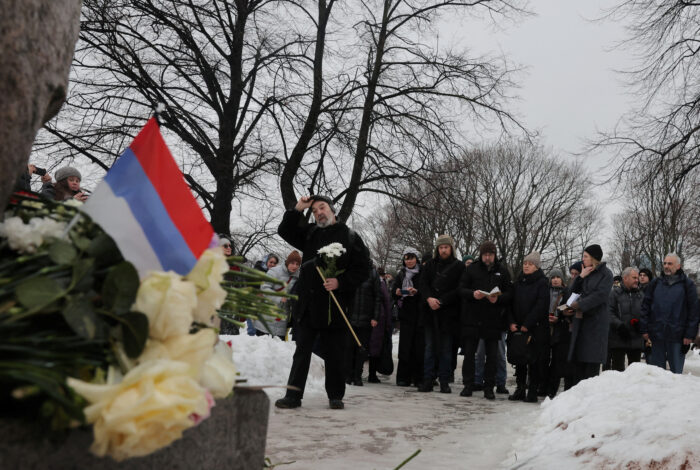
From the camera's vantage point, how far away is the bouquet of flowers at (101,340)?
4.17 feet

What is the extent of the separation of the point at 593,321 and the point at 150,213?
7.79 metres

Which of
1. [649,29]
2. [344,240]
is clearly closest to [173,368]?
[344,240]

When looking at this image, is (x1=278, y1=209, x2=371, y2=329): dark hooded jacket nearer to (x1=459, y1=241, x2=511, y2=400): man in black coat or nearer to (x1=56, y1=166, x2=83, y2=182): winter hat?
(x1=56, y1=166, x2=83, y2=182): winter hat

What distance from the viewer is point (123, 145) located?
12.6 meters

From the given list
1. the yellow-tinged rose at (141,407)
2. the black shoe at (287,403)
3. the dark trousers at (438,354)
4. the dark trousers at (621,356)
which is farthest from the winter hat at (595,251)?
the yellow-tinged rose at (141,407)

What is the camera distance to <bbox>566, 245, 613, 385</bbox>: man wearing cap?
8.48 m

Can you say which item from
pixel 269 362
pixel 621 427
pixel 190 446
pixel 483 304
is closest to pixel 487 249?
pixel 483 304

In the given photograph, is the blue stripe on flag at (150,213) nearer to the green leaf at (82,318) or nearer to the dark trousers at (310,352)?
the green leaf at (82,318)

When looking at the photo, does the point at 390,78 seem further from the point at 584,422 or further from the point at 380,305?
the point at 584,422

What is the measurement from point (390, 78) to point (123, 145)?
6123mm

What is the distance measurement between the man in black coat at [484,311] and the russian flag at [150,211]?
7.75 m

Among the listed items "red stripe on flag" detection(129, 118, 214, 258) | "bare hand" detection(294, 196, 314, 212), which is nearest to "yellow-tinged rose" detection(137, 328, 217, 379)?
"red stripe on flag" detection(129, 118, 214, 258)

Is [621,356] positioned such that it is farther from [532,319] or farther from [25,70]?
[25,70]

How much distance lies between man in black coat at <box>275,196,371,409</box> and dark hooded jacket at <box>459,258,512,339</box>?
112 inches
